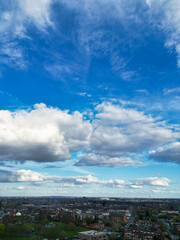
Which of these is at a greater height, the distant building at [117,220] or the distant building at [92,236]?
the distant building at [117,220]

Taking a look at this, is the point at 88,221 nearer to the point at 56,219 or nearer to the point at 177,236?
the point at 56,219

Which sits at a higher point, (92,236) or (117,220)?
(117,220)

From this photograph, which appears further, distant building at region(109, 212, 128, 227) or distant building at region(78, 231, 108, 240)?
distant building at region(109, 212, 128, 227)

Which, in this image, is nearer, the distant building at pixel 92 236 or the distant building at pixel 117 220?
the distant building at pixel 92 236

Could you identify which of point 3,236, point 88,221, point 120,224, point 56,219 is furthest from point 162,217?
point 3,236

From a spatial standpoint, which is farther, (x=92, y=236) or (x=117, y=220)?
(x=117, y=220)

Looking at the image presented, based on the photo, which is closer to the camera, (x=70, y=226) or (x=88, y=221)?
(x=70, y=226)

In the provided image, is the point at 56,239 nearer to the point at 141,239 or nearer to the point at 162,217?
the point at 141,239

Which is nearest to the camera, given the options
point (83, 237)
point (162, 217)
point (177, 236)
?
point (83, 237)

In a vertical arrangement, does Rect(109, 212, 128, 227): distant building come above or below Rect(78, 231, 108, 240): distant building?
above

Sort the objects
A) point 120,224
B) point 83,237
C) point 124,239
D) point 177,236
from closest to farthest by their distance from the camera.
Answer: point 124,239, point 83,237, point 177,236, point 120,224
